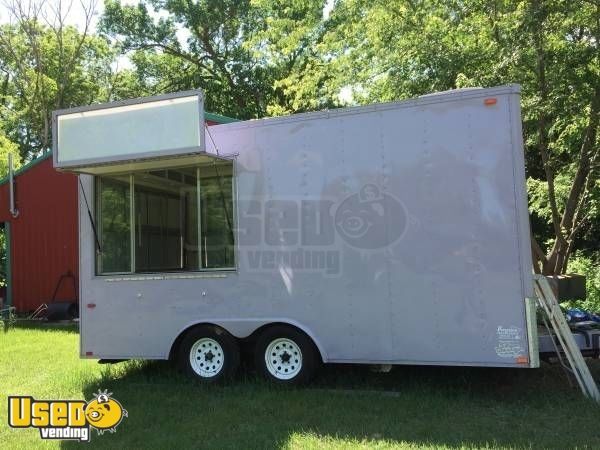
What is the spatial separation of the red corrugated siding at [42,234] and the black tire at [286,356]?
970 cm

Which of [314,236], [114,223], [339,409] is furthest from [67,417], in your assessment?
[314,236]

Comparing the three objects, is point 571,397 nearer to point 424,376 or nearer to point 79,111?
point 424,376

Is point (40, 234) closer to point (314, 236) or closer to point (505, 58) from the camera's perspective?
point (314, 236)

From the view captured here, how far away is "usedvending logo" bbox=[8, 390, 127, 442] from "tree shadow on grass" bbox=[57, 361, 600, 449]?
12 cm

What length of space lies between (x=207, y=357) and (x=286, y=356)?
3.17 ft

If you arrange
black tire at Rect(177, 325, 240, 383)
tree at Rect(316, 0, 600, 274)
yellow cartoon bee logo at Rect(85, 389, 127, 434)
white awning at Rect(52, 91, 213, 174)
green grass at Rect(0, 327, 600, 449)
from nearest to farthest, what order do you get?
green grass at Rect(0, 327, 600, 449) → yellow cartoon bee logo at Rect(85, 389, 127, 434) → white awning at Rect(52, 91, 213, 174) → black tire at Rect(177, 325, 240, 383) → tree at Rect(316, 0, 600, 274)

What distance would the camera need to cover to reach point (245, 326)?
6684 millimetres

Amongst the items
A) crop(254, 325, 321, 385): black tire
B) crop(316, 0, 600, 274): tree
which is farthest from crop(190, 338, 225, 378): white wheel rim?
crop(316, 0, 600, 274): tree

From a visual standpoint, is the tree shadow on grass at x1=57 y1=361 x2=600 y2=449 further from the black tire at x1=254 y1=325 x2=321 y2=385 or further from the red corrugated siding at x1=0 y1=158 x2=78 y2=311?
the red corrugated siding at x1=0 y1=158 x2=78 y2=311

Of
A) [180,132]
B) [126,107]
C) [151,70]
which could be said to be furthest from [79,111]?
[151,70]

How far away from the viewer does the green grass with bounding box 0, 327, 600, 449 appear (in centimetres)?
495

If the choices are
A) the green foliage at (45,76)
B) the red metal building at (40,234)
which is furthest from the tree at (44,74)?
the red metal building at (40,234)

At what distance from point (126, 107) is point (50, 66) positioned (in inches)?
1078

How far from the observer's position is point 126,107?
21.7 ft
